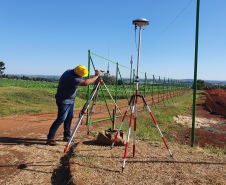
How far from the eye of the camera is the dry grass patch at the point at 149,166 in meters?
3.02

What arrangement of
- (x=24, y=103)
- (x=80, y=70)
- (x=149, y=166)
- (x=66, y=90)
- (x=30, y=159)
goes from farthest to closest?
(x=24, y=103) → (x=66, y=90) → (x=80, y=70) → (x=30, y=159) → (x=149, y=166)

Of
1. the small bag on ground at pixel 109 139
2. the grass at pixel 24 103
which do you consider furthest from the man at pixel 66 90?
the grass at pixel 24 103


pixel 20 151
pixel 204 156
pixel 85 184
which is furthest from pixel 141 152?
pixel 20 151

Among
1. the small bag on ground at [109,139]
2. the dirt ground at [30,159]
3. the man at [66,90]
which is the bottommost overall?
the dirt ground at [30,159]

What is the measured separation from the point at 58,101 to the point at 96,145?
4.74ft

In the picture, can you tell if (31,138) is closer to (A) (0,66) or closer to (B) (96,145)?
(B) (96,145)

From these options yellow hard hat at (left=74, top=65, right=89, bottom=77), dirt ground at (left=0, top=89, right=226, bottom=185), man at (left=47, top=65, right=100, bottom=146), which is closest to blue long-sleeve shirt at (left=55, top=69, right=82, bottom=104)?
man at (left=47, top=65, right=100, bottom=146)

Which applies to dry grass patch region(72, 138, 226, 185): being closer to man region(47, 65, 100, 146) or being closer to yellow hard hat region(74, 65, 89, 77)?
man region(47, 65, 100, 146)

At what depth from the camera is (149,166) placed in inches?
138

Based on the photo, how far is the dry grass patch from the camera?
302 cm

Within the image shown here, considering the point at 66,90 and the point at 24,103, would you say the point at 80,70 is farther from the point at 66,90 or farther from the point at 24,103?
the point at 24,103

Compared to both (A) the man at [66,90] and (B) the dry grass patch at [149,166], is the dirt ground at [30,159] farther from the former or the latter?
(A) the man at [66,90]

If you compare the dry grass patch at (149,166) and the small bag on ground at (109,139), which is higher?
the small bag on ground at (109,139)

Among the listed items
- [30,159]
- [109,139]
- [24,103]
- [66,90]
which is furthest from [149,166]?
[24,103]
